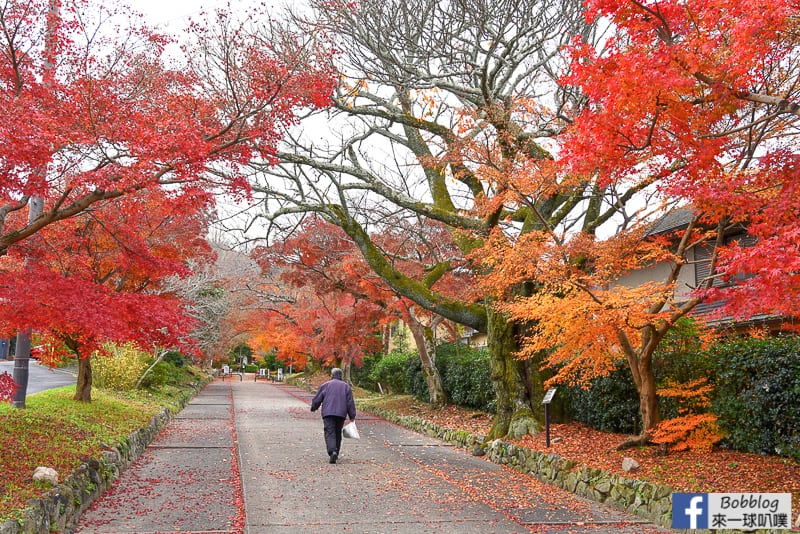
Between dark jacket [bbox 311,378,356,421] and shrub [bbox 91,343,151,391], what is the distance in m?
10.0

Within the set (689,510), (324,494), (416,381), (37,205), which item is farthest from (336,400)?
(416,381)

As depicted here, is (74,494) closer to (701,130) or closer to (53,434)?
(53,434)

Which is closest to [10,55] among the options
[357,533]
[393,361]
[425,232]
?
[357,533]

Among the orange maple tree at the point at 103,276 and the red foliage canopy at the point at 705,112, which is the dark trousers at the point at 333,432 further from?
the red foliage canopy at the point at 705,112

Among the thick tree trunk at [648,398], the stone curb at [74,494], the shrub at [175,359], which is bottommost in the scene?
the stone curb at [74,494]

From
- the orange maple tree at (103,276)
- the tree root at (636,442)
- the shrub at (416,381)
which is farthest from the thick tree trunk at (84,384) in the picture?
the tree root at (636,442)

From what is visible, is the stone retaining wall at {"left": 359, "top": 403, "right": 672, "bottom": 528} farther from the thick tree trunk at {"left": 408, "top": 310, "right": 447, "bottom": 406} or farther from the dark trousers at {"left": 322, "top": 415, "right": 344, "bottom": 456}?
the thick tree trunk at {"left": 408, "top": 310, "right": 447, "bottom": 406}

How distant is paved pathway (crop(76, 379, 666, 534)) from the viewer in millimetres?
7227

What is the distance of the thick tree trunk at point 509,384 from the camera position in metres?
13.2

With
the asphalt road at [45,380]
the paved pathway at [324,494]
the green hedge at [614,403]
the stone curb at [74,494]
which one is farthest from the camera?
the asphalt road at [45,380]

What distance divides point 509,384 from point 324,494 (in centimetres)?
585

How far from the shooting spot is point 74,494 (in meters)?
7.24

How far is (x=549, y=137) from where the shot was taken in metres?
12.9

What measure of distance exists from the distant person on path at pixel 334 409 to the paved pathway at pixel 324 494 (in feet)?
1.20
